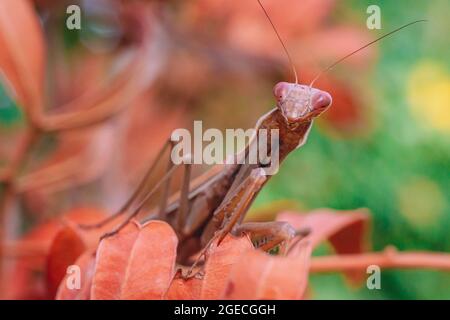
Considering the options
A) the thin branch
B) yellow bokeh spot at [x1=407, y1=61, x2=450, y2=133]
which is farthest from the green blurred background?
the thin branch

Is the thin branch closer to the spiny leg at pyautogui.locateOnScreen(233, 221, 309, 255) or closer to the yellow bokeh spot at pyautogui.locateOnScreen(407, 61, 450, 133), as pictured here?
the spiny leg at pyautogui.locateOnScreen(233, 221, 309, 255)

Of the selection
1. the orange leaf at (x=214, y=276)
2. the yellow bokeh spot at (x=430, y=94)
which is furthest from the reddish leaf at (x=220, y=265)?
the yellow bokeh spot at (x=430, y=94)

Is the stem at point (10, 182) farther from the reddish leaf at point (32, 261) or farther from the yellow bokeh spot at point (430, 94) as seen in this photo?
the yellow bokeh spot at point (430, 94)

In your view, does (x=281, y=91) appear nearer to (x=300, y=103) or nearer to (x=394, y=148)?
(x=300, y=103)

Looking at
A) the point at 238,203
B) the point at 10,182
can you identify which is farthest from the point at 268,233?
the point at 10,182
